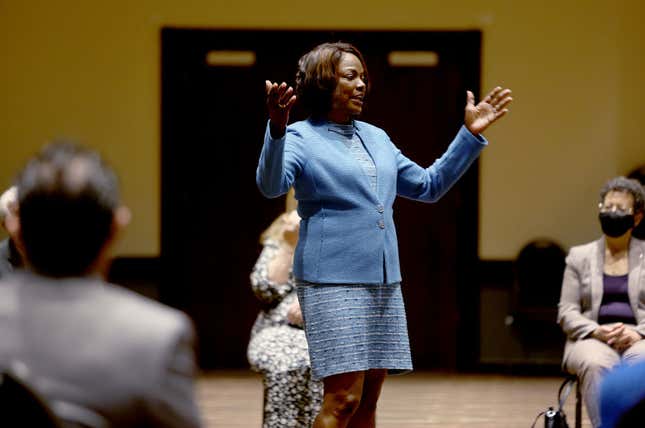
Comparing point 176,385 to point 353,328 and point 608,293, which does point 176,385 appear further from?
point 608,293

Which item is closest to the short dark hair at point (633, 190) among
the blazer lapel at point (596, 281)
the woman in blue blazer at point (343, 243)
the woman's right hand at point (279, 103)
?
the blazer lapel at point (596, 281)

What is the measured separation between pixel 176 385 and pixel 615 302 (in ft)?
11.0

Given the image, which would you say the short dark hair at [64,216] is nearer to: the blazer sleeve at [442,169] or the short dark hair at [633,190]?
the blazer sleeve at [442,169]

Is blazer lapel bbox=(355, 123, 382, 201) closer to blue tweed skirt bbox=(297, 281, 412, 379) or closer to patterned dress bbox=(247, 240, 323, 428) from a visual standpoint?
blue tweed skirt bbox=(297, 281, 412, 379)

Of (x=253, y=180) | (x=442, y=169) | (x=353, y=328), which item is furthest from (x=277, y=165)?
(x=253, y=180)

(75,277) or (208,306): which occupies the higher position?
(75,277)

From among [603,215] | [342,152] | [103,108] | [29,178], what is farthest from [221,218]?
[29,178]

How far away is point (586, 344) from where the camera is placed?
4.23 metres

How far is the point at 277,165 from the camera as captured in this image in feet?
9.40

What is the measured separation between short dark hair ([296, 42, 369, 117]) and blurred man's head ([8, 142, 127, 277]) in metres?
1.77

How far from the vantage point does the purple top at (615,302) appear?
4332 millimetres

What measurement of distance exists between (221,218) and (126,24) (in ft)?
4.81

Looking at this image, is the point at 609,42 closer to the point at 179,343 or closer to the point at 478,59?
the point at 478,59

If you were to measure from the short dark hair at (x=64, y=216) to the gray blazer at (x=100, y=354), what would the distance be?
0.05 metres
